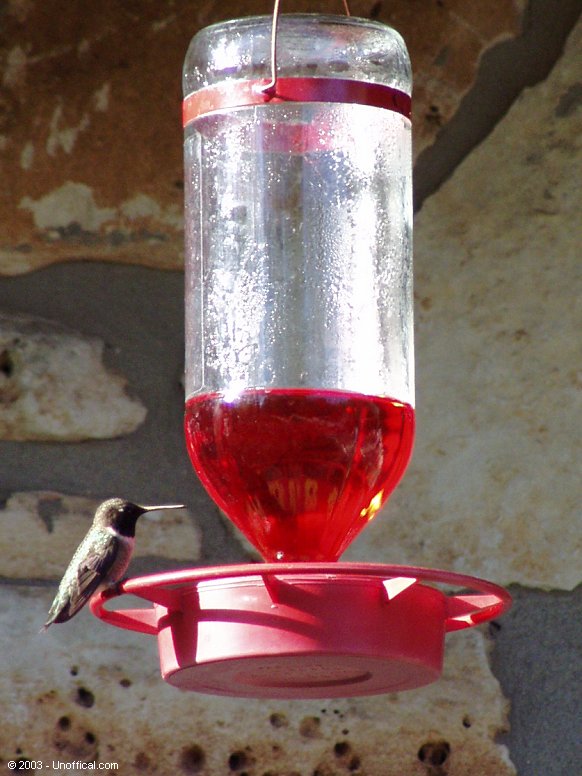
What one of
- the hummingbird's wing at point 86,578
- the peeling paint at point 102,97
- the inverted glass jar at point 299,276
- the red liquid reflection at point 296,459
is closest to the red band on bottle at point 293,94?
the inverted glass jar at point 299,276

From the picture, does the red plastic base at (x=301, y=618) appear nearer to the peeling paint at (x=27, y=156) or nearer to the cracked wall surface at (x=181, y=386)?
the cracked wall surface at (x=181, y=386)

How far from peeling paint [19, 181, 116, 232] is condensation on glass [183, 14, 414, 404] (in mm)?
361

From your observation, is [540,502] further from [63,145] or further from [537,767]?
[63,145]

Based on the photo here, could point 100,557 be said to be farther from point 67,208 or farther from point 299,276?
point 67,208

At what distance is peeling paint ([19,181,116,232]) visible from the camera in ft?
9.59

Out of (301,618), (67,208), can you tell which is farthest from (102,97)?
(301,618)

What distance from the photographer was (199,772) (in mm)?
2729

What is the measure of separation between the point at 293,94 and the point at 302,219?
28cm

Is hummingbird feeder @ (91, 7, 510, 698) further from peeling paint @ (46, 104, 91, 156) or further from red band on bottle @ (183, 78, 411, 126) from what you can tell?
peeling paint @ (46, 104, 91, 156)

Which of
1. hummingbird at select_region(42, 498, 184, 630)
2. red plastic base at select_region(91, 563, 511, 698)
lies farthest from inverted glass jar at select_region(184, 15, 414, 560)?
red plastic base at select_region(91, 563, 511, 698)

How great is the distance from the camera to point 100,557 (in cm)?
245

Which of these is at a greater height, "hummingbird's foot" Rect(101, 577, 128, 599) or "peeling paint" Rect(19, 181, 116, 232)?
"peeling paint" Rect(19, 181, 116, 232)

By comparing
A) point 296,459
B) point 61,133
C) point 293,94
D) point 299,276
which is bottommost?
point 296,459

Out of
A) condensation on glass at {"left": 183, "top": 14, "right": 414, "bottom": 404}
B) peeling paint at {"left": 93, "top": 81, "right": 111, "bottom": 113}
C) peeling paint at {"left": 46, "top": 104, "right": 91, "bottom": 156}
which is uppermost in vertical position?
peeling paint at {"left": 93, "top": 81, "right": 111, "bottom": 113}
